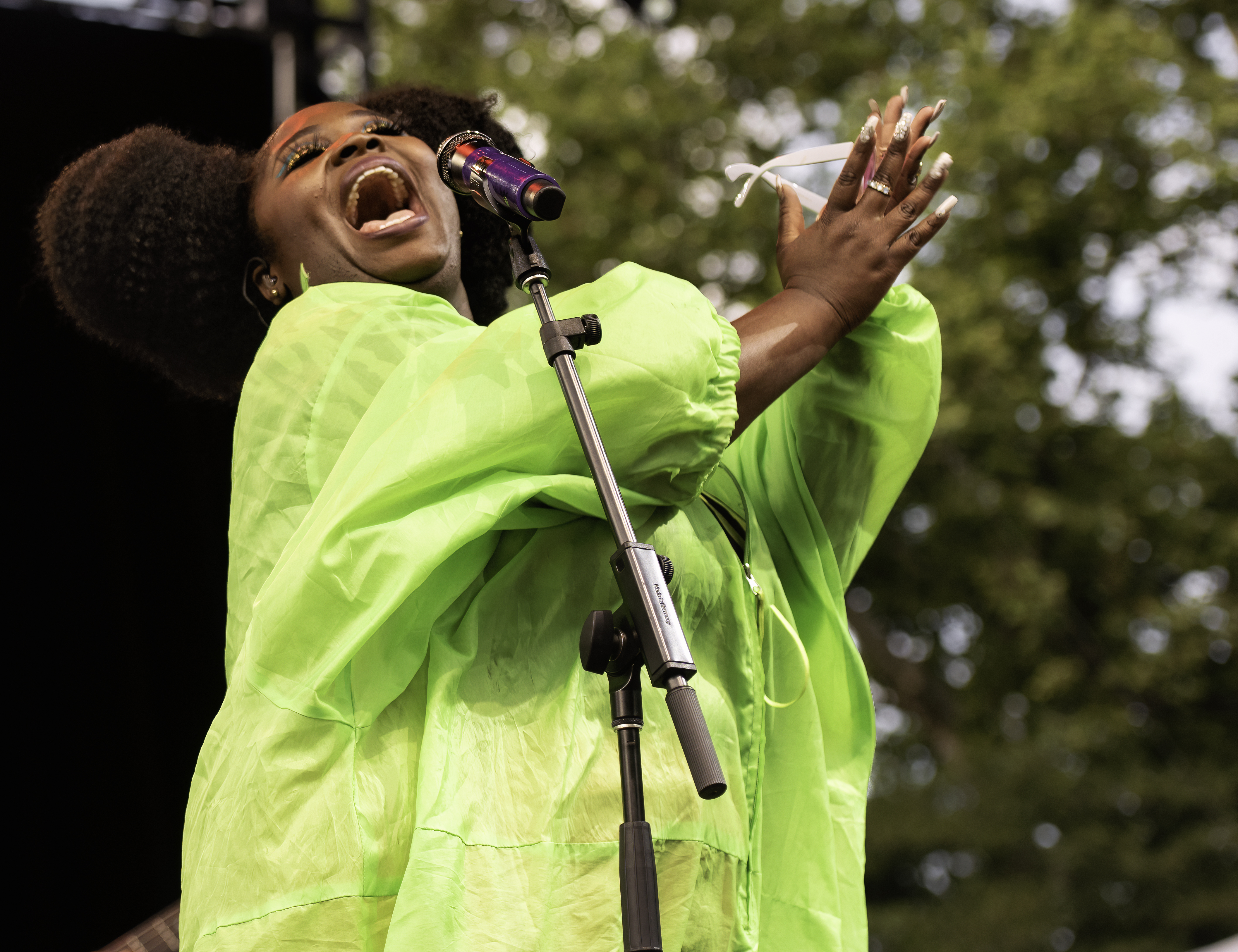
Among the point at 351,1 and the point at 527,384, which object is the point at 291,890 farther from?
the point at 351,1

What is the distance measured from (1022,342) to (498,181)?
27.7 ft

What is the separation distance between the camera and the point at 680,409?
4.48ft

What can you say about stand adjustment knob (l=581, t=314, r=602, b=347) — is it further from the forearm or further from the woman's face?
the woman's face

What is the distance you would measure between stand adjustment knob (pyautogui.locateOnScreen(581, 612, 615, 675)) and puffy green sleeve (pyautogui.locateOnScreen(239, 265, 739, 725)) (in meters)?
0.18

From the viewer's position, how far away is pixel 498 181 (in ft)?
4.75

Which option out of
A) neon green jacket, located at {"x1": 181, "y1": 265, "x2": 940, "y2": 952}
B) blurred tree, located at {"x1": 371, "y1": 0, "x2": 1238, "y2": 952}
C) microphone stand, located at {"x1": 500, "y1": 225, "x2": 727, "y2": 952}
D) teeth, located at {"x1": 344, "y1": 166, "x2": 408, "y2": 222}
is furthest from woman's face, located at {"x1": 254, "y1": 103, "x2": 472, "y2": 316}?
blurred tree, located at {"x1": 371, "y1": 0, "x2": 1238, "y2": 952}

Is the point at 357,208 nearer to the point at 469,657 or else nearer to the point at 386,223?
the point at 386,223

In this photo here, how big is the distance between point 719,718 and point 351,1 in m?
3.93

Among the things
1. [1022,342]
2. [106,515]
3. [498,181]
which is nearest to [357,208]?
[498,181]

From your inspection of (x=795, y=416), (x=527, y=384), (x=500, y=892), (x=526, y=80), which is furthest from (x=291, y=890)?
(x=526, y=80)

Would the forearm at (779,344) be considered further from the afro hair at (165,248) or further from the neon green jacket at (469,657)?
the afro hair at (165,248)

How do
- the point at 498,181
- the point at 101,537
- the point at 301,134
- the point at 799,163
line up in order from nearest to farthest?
the point at 498,181
the point at 799,163
the point at 301,134
the point at 101,537

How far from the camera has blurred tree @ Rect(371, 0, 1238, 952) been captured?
867cm

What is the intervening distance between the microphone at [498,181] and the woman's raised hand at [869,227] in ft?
1.17
